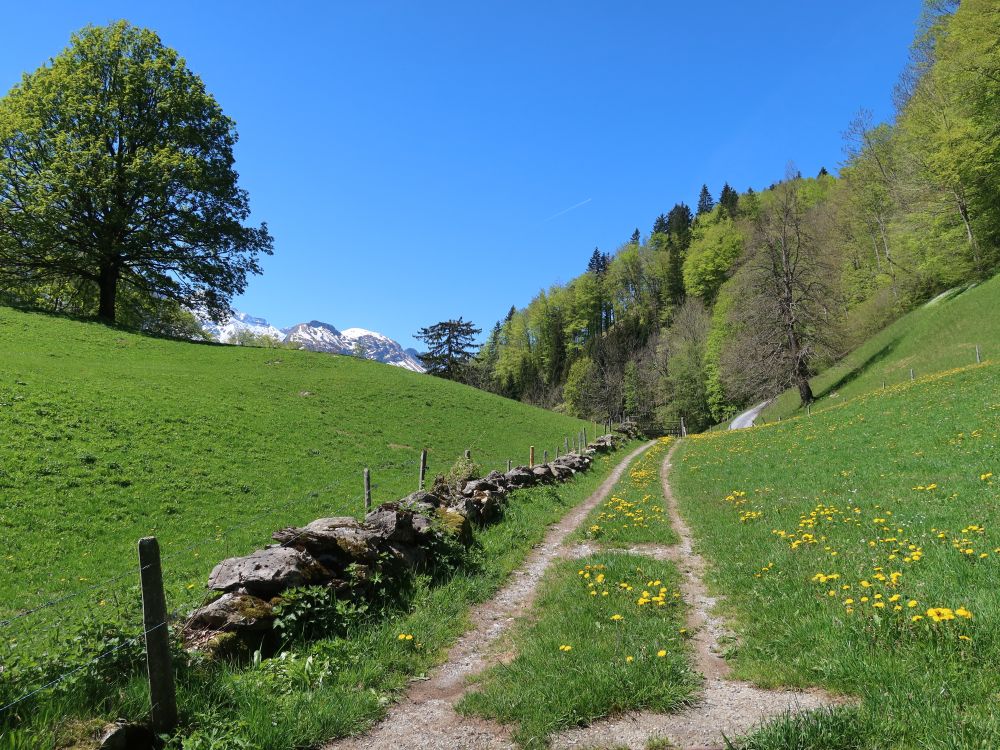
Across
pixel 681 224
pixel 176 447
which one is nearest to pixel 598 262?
pixel 681 224

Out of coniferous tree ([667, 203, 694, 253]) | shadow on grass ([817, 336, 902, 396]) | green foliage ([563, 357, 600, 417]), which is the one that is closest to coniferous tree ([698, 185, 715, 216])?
coniferous tree ([667, 203, 694, 253])

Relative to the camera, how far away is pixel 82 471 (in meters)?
14.8

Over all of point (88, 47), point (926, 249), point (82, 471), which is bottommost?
point (82, 471)

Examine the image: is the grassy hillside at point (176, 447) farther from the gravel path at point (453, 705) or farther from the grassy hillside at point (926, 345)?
the grassy hillside at point (926, 345)

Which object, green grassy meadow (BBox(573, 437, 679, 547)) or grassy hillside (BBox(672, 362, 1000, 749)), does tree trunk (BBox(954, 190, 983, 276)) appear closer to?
grassy hillside (BBox(672, 362, 1000, 749))

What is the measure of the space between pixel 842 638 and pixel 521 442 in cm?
3060

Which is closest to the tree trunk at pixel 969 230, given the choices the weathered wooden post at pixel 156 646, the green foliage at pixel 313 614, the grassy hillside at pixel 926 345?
the grassy hillside at pixel 926 345

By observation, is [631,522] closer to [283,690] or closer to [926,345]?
[283,690]

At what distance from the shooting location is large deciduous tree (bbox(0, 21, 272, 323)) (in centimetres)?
3391

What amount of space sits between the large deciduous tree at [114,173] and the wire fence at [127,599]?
30.6 metres

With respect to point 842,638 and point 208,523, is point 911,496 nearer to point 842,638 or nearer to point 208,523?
point 842,638

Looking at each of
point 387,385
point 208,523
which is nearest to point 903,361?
point 387,385

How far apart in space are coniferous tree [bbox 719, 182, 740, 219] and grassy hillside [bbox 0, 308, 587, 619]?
103545mm

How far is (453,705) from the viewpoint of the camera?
5074 millimetres
